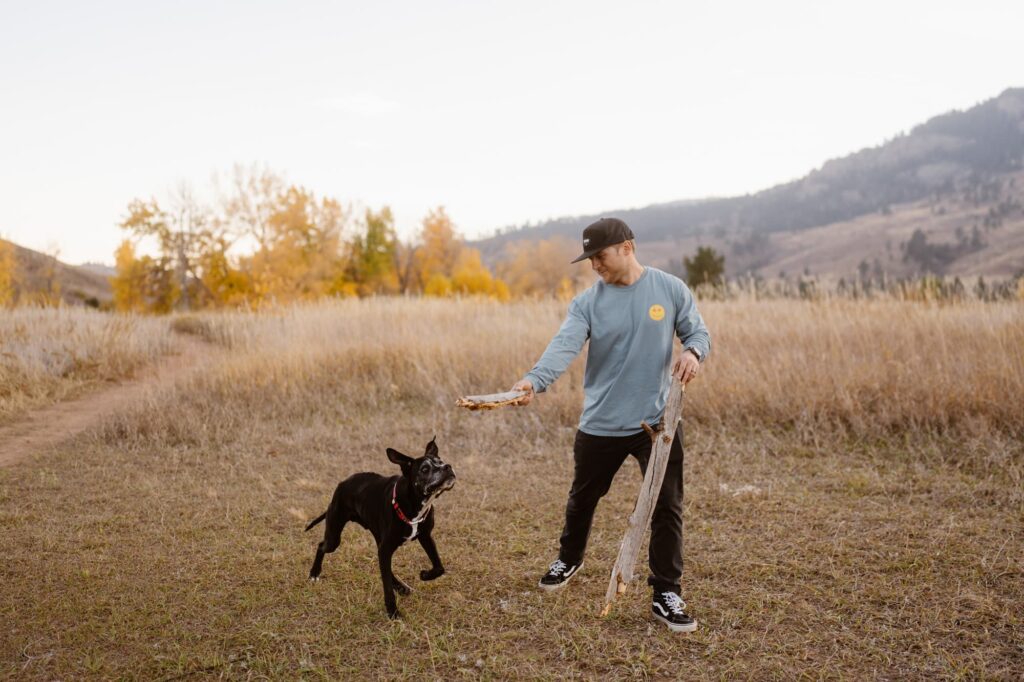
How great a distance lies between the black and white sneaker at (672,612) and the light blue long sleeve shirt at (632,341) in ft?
2.77

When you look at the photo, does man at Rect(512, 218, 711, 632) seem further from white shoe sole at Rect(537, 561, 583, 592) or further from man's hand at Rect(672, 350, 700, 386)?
white shoe sole at Rect(537, 561, 583, 592)

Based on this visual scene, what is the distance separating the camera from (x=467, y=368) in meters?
9.49

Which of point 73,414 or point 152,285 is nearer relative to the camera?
point 73,414

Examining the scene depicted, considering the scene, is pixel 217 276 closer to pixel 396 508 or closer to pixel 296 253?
pixel 296 253

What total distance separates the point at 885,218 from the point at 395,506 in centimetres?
15873

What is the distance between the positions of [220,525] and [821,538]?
13.8 feet

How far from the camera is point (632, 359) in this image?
3.31 meters

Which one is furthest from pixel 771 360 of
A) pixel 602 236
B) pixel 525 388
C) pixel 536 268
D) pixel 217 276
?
pixel 536 268

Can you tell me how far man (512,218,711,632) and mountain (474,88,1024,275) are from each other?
8912cm

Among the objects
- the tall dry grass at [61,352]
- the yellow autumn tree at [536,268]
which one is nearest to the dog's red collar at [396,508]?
the tall dry grass at [61,352]

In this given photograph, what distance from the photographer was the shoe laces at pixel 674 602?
3.34 meters

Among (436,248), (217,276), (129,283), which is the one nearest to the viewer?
(217,276)

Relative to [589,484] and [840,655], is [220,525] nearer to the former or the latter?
[589,484]

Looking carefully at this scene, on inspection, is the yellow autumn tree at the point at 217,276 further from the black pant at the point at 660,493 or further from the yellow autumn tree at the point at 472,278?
the black pant at the point at 660,493
